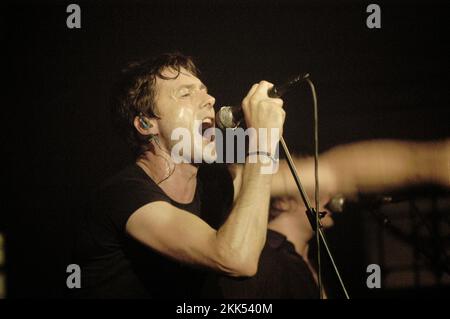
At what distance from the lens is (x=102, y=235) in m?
1.44

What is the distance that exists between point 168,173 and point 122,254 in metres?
0.37

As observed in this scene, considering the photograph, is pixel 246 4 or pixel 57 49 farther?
pixel 246 4

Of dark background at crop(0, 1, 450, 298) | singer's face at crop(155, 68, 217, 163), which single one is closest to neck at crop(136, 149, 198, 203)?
singer's face at crop(155, 68, 217, 163)

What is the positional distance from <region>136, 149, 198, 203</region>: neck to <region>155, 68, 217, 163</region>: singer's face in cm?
5

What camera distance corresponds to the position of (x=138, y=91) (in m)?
1.66

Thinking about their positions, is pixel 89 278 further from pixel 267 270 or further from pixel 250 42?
pixel 250 42

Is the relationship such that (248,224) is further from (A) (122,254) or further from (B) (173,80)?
(B) (173,80)

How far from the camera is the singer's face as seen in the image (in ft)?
5.34

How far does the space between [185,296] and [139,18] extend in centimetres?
120

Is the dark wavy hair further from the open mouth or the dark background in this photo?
the open mouth

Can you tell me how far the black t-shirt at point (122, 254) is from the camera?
137cm

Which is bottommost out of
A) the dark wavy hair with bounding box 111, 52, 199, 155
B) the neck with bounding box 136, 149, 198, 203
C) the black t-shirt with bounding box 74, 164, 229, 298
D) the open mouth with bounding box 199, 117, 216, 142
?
the black t-shirt with bounding box 74, 164, 229, 298

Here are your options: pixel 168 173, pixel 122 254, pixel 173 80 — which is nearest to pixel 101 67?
pixel 173 80
